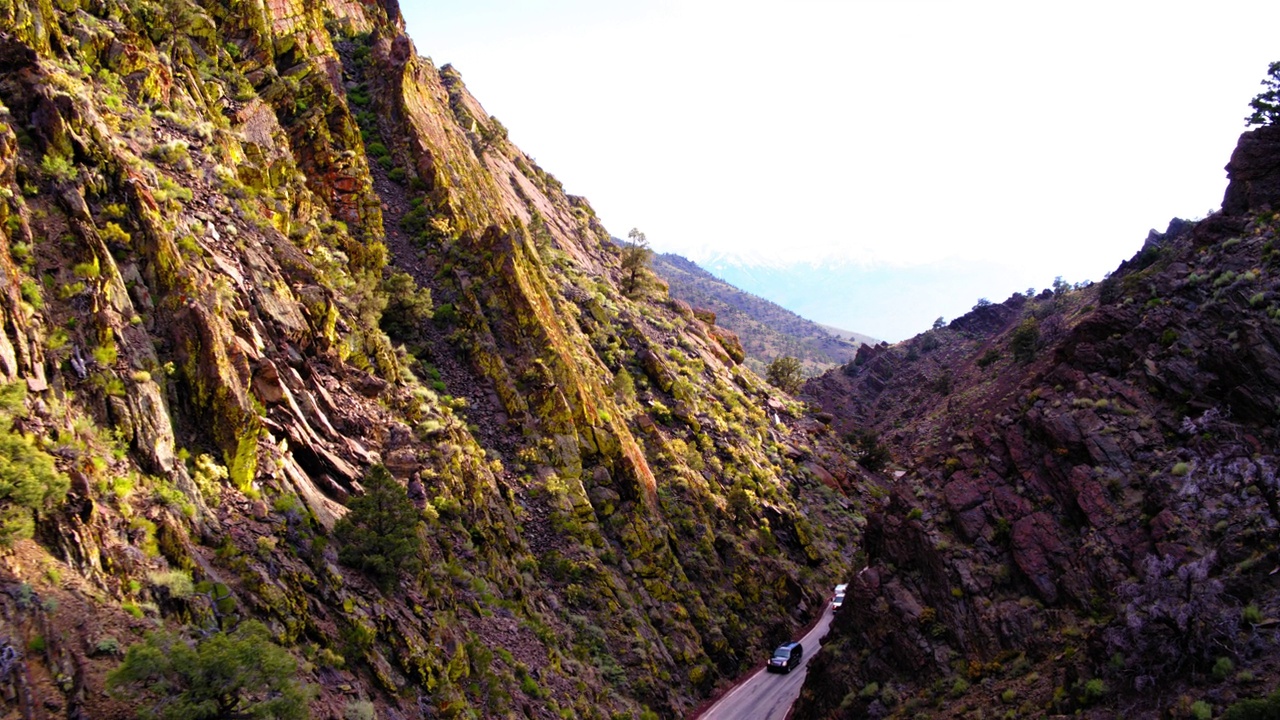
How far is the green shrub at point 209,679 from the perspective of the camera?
29.0 feet

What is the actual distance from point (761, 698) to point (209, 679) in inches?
858

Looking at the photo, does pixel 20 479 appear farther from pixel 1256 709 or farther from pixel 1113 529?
pixel 1113 529

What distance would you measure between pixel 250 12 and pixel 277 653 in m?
30.2

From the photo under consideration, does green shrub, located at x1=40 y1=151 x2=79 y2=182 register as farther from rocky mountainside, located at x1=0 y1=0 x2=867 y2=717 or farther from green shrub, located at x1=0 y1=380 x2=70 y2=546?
green shrub, located at x1=0 y1=380 x2=70 y2=546

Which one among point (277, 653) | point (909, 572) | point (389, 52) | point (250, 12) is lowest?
point (909, 572)

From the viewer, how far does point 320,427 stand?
59.7 feet

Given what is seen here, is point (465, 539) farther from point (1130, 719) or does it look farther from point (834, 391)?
point (834, 391)

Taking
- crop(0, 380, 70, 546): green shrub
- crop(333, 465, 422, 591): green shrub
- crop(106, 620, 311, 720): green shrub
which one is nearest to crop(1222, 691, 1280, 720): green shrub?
crop(106, 620, 311, 720): green shrub

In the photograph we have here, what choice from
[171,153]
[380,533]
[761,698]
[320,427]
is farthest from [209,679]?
[761,698]

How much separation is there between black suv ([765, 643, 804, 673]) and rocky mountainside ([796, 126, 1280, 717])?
5147mm

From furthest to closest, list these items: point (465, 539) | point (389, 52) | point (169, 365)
Result: point (389, 52) < point (465, 539) < point (169, 365)

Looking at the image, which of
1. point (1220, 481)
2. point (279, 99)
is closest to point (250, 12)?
point (279, 99)

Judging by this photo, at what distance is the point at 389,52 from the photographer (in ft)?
130

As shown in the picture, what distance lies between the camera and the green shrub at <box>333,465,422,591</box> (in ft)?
52.0
